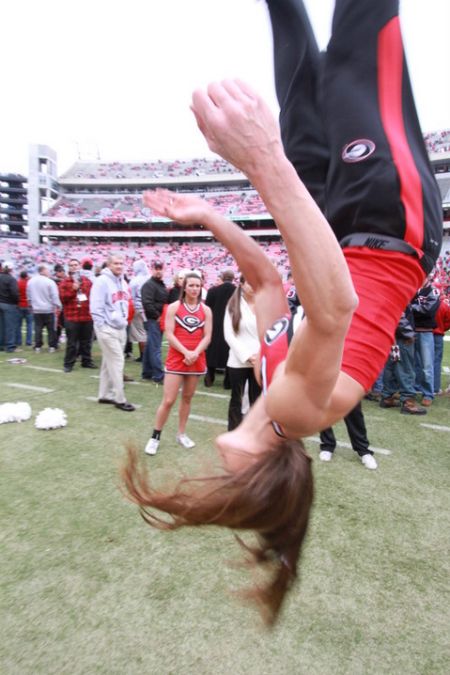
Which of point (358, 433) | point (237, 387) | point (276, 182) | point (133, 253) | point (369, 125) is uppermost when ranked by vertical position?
point (133, 253)

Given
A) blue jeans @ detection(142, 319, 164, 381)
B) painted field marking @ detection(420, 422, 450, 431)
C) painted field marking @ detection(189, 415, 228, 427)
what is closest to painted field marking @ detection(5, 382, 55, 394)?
blue jeans @ detection(142, 319, 164, 381)

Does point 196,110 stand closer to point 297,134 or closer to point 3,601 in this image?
point 297,134

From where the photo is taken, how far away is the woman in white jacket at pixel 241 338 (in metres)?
4.49

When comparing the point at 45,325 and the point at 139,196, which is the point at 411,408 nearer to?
the point at 45,325

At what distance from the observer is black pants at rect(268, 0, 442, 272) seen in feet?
5.74

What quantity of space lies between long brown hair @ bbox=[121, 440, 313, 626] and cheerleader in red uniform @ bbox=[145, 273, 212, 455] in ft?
8.76

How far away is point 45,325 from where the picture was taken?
10.0 meters

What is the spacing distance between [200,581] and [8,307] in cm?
930

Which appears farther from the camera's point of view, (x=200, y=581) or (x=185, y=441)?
(x=185, y=441)

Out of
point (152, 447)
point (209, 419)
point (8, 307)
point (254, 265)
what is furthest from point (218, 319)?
point (8, 307)

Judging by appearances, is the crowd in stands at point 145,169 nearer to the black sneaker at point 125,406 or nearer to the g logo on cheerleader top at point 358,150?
the black sneaker at point 125,406

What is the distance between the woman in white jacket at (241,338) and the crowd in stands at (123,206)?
131 ft

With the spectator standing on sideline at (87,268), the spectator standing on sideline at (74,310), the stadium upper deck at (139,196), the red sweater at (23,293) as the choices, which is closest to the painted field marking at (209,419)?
the spectator standing on sideline at (74,310)

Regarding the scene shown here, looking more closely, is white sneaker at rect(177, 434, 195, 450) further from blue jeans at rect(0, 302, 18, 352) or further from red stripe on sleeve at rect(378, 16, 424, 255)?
blue jeans at rect(0, 302, 18, 352)
